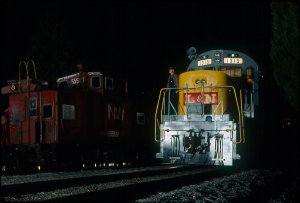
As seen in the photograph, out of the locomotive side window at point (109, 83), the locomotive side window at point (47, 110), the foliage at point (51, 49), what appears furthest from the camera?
the foliage at point (51, 49)

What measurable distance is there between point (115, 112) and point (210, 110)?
19.1ft

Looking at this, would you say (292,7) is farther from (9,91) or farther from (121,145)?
(9,91)

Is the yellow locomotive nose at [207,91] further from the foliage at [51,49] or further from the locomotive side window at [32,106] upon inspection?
the foliage at [51,49]

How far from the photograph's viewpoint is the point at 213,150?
10078 millimetres

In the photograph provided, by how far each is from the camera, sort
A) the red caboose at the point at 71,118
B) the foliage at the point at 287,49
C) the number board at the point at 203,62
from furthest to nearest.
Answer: the foliage at the point at 287,49, the red caboose at the point at 71,118, the number board at the point at 203,62

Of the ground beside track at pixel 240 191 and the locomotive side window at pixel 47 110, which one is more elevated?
the locomotive side window at pixel 47 110

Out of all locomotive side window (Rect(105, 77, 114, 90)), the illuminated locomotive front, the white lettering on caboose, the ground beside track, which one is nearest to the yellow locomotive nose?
the illuminated locomotive front

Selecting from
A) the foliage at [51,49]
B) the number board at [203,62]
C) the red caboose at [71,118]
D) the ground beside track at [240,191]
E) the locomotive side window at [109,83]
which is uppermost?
the foliage at [51,49]

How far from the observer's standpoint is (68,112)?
14.7m

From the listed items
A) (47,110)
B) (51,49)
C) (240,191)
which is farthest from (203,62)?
(51,49)

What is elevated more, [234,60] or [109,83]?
[234,60]

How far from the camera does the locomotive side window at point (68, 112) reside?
14.5 m

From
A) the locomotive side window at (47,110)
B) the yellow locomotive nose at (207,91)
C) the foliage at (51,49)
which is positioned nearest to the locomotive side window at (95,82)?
the locomotive side window at (47,110)

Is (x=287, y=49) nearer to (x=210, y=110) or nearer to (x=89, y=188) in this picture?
(x=210, y=110)
